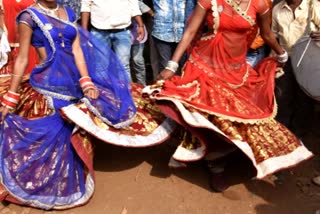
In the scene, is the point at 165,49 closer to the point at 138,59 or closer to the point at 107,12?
the point at 138,59

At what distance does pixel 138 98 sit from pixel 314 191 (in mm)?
1816

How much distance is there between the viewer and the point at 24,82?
3623mm

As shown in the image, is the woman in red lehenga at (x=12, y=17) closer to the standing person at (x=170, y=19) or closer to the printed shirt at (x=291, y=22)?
the standing person at (x=170, y=19)

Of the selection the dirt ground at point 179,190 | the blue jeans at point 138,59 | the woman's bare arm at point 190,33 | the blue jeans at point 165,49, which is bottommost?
the dirt ground at point 179,190

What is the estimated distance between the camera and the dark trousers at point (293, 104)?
446 centimetres

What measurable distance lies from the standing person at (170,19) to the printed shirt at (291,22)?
91cm

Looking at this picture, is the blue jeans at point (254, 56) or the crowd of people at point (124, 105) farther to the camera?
the blue jeans at point (254, 56)

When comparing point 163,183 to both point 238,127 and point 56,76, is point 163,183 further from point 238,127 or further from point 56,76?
point 56,76

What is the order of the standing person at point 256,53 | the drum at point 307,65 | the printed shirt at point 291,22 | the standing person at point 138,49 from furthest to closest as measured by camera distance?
the standing person at point 138,49 < the standing person at point 256,53 < the printed shirt at point 291,22 < the drum at point 307,65

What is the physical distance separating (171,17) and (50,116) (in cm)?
190

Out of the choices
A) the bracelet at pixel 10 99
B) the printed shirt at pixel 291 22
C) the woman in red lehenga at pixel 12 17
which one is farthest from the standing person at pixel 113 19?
the printed shirt at pixel 291 22

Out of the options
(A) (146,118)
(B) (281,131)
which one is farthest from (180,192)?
(B) (281,131)

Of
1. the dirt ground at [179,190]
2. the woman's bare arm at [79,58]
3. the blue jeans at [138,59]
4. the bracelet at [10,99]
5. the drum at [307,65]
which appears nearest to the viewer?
the bracelet at [10,99]

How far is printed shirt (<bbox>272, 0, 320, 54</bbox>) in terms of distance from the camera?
159 inches
